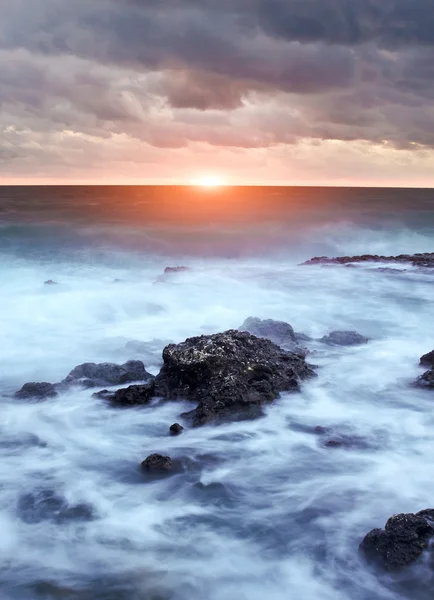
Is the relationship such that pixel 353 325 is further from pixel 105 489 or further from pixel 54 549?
pixel 54 549

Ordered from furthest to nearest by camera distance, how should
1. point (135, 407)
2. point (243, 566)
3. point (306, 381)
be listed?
point (306, 381), point (135, 407), point (243, 566)

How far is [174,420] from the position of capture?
752 centimetres

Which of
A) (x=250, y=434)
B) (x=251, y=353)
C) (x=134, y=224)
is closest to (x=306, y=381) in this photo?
(x=251, y=353)

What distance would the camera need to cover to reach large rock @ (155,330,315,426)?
754cm

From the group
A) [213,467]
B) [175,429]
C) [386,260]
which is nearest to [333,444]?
[213,467]

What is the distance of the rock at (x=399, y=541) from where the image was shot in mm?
4496

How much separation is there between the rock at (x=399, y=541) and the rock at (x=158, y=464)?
237 cm

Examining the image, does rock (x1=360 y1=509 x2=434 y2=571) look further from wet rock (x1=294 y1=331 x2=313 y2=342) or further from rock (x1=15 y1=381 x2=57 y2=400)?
wet rock (x1=294 y1=331 x2=313 y2=342)

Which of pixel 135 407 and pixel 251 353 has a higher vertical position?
pixel 251 353

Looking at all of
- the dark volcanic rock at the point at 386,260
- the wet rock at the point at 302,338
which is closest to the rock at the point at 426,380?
the wet rock at the point at 302,338

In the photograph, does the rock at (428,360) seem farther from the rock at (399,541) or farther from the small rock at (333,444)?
the rock at (399,541)

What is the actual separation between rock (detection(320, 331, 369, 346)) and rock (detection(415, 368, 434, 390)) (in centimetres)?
240

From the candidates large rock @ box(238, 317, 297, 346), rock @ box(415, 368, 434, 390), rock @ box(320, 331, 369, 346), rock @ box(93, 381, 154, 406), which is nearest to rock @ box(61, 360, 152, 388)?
rock @ box(93, 381, 154, 406)

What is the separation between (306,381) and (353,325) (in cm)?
495
